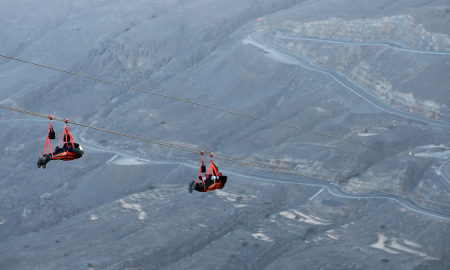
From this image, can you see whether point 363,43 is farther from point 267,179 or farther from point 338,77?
point 267,179

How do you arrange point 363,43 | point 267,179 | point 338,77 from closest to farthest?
point 267,179 < point 338,77 < point 363,43

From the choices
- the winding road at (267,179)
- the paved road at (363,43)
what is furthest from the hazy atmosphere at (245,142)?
the paved road at (363,43)

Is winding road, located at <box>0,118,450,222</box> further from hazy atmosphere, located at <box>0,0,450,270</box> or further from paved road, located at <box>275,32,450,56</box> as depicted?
paved road, located at <box>275,32,450,56</box>

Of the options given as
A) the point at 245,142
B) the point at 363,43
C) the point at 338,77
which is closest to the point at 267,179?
the point at 245,142

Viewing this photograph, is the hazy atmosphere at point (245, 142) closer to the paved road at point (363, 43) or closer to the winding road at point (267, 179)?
the winding road at point (267, 179)

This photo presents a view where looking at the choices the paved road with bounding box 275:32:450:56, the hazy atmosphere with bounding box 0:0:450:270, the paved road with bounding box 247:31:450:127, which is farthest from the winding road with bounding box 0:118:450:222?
the paved road with bounding box 275:32:450:56

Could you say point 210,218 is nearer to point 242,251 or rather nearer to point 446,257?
point 242,251
